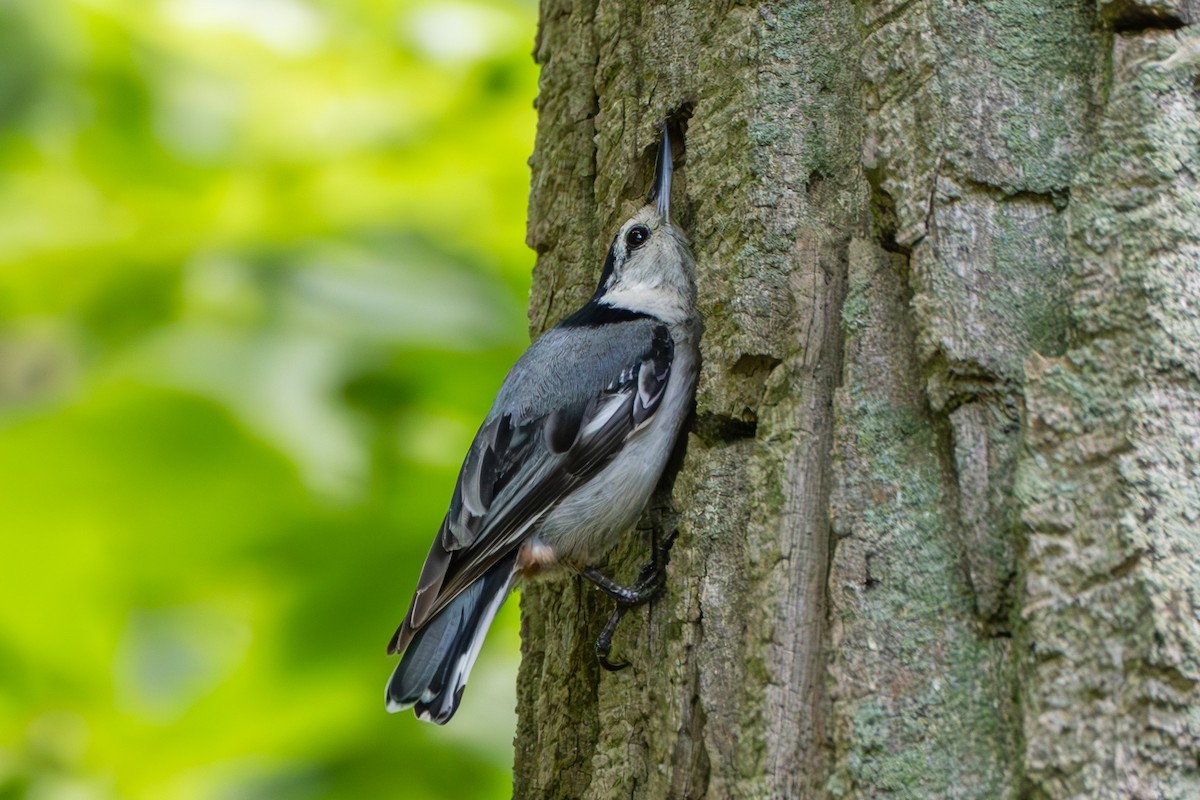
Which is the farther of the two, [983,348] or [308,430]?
[308,430]

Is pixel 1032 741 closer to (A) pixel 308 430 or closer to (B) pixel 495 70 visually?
(A) pixel 308 430

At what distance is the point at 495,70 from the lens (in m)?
2.68

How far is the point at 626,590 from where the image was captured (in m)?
1.94

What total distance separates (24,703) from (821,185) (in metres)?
1.51

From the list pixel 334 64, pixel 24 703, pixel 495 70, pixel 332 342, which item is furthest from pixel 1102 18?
pixel 24 703

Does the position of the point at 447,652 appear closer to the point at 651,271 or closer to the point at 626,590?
the point at 626,590

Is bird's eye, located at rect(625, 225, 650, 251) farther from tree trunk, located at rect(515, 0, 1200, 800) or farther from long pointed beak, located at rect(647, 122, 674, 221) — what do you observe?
tree trunk, located at rect(515, 0, 1200, 800)

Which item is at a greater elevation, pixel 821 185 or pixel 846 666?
pixel 821 185

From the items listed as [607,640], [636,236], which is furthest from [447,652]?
[636,236]

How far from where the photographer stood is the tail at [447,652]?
197 centimetres

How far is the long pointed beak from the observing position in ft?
6.88

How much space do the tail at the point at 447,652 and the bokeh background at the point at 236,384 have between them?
0.30 ft

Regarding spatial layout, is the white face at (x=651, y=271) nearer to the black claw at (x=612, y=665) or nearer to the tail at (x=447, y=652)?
the tail at (x=447, y=652)

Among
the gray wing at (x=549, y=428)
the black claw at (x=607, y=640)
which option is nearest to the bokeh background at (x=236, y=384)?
the gray wing at (x=549, y=428)
